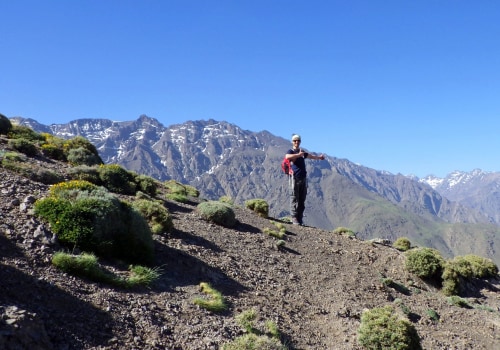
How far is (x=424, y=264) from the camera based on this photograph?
53.7 feet

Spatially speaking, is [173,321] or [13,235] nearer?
[173,321]

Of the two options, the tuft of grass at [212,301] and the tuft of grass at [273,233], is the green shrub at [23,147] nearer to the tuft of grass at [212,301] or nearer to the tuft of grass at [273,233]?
the tuft of grass at [273,233]

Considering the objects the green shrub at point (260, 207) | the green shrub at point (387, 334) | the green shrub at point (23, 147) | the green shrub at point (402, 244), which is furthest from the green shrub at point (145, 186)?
the green shrub at point (402, 244)

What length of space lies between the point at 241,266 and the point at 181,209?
6020mm

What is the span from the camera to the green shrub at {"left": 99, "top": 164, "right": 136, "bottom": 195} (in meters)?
17.8

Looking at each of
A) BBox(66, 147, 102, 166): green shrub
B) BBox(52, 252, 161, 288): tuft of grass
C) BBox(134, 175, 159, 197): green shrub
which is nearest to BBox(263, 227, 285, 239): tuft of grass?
BBox(134, 175, 159, 197): green shrub

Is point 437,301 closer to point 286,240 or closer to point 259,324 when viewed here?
point 286,240

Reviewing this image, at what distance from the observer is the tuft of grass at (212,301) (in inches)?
357

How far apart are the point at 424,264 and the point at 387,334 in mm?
8077

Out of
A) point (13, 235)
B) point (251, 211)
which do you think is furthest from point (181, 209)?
point (13, 235)

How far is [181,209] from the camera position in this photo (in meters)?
18.0

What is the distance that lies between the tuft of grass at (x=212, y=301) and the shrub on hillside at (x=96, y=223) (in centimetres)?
192

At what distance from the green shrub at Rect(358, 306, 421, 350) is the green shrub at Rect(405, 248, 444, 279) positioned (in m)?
7.28

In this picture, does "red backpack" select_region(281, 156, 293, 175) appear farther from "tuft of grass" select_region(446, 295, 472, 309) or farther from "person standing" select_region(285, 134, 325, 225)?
"tuft of grass" select_region(446, 295, 472, 309)
